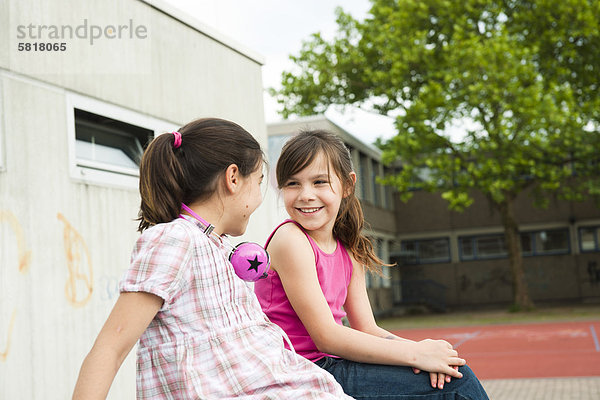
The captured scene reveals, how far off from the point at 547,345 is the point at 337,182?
11.7m

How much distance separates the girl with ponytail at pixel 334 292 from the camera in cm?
200

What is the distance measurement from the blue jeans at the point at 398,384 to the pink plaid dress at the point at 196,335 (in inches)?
12.4

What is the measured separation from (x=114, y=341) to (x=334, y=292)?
3.27ft

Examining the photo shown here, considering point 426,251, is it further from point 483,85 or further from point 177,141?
point 177,141

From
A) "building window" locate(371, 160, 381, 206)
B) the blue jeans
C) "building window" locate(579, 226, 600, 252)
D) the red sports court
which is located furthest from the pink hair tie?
"building window" locate(579, 226, 600, 252)

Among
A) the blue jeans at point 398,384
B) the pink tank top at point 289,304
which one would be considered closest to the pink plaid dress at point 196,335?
the blue jeans at point 398,384

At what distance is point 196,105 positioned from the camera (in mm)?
7680

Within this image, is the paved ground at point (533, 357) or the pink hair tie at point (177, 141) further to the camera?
the paved ground at point (533, 357)

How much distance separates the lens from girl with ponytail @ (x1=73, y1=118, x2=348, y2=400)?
154 cm

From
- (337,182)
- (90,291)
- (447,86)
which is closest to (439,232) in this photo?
(447,86)

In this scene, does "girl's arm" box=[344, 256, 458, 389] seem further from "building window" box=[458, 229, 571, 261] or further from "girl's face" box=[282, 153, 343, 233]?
"building window" box=[458, 229, 571, 261]

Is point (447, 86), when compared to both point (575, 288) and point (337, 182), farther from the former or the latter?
point (337, 182)

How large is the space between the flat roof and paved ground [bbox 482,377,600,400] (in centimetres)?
511

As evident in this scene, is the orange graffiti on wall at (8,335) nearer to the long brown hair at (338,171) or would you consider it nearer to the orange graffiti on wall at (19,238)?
the orange graffiti on wall at (19,238)
